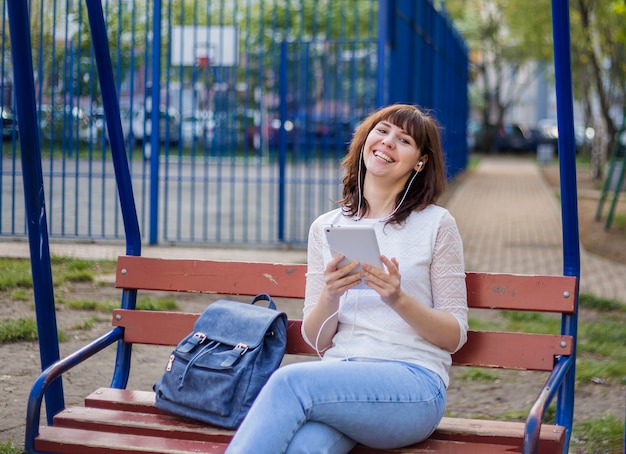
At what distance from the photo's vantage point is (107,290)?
24.0 ft

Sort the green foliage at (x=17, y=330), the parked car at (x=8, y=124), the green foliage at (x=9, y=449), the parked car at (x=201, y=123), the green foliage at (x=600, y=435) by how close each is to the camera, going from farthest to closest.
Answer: the parked car at (x=201, y=123)
the parked car at (x=8, y=124)
the green foliage at (x=17, y=330)
the green foliage at (x=600, y=435)
the green foliage at (x=9, y=449)

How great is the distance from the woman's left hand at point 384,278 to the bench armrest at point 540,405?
49 cm

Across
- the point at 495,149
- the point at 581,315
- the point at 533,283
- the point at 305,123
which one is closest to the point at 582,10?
the point at 305,123

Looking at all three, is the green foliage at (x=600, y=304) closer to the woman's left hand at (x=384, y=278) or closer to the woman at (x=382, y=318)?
the woman at (x=382, y=318)

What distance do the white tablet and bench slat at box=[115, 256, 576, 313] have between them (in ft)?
1.90

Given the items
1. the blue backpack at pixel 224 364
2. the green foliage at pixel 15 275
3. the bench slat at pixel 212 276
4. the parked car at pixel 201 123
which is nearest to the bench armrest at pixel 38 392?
the blue backpack at pixel 224 364

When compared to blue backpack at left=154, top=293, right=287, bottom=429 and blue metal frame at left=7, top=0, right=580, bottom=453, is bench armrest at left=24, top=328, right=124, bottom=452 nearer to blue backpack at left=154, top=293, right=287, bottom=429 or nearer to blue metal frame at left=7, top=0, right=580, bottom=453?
blue metal frame at left=7, top=0, right=580, bottom=453

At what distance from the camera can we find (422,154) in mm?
3326

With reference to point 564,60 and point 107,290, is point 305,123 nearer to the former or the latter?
point 107,290

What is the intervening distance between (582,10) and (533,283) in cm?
1935

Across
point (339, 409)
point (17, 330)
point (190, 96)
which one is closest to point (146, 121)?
point (190, 96)

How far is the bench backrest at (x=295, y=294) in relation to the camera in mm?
3275

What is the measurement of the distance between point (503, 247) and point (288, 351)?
27.9ft

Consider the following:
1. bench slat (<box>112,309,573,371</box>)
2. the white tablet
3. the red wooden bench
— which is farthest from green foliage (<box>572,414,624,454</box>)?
the white tablet
